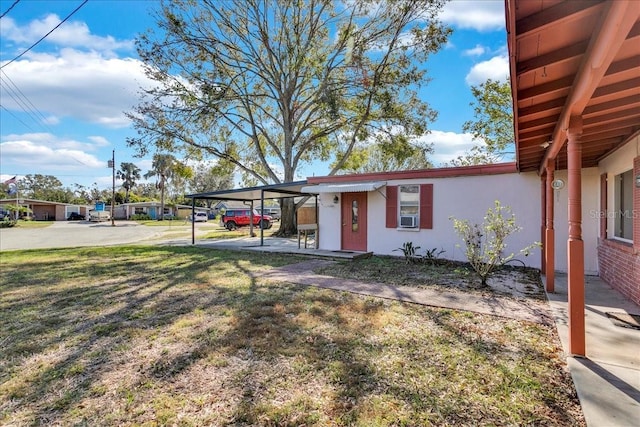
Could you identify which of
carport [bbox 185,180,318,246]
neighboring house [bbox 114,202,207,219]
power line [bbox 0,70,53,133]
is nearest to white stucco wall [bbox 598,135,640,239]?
carport [bbox 185,180,318,246]

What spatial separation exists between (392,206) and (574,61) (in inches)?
318

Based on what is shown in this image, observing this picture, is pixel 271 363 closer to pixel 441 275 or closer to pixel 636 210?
pixel 441 275

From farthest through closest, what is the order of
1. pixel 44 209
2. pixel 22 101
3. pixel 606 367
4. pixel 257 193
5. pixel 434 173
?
pixel 44 209 < pixel 22 101 < pixel 257 193 < pixel 434 173 < pixel 606 367

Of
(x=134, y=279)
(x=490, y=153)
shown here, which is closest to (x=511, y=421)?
(x=134, y=279)

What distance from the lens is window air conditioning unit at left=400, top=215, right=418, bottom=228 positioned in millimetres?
10398

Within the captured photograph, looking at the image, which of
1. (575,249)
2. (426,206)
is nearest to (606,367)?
(575,249)

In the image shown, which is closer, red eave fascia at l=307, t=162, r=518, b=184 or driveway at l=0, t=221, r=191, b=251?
red eave fascia at l=307, t=162, r=518, b=184

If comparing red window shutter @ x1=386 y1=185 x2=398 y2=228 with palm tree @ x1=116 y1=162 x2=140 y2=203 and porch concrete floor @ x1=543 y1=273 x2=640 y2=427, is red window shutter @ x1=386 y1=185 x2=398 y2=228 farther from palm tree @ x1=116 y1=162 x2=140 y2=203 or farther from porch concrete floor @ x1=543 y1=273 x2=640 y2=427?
palm tree @ x1=116 y1=162 x2=140 y2=203

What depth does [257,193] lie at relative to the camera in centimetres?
1568

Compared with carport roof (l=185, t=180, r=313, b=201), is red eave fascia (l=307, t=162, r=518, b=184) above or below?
above

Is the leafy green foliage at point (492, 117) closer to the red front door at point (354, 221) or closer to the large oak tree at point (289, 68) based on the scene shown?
the large oak tree at point (289, 68)

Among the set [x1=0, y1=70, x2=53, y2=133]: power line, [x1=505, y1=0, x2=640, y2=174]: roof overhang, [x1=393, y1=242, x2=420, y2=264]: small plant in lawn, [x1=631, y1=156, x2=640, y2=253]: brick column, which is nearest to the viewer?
[x1=505, y1=0, x2=640, y2=174]: roof overhang

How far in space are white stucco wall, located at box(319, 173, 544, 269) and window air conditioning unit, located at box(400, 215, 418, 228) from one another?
210 millimetres

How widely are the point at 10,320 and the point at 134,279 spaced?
2.91 meters
